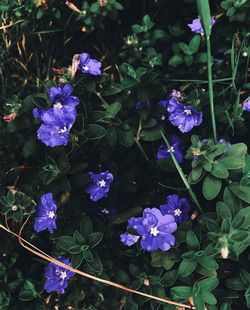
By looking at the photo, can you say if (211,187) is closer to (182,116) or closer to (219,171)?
(219,171)

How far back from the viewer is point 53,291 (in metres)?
2.07

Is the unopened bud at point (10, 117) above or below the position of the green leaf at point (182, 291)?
above

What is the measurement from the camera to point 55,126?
1842mm

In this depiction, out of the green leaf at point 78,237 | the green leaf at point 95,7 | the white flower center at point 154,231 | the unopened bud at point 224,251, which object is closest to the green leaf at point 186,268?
the white flower center at point 154,231

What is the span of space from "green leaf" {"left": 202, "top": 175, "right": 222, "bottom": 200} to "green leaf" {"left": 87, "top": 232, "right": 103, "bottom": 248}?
41 cm

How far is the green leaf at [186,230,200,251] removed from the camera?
5.82 feet

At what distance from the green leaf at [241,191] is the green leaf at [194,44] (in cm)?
72

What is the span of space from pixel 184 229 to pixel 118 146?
0.50 metres

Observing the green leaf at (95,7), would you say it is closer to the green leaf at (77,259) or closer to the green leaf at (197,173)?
the green leaf at (197,173)

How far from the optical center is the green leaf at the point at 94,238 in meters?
1.85

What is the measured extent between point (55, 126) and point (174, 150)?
19.8 inches

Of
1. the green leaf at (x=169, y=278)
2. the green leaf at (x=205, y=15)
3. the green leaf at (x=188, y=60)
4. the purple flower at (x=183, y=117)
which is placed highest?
the green leaf at (x=205, y=15)

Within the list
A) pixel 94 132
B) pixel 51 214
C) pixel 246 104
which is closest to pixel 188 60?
pixel 246 104

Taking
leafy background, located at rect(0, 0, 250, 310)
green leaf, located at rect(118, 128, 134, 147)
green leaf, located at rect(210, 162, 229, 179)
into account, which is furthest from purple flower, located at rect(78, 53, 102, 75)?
green leaf, located at rect(210, 162, 229, 179)
